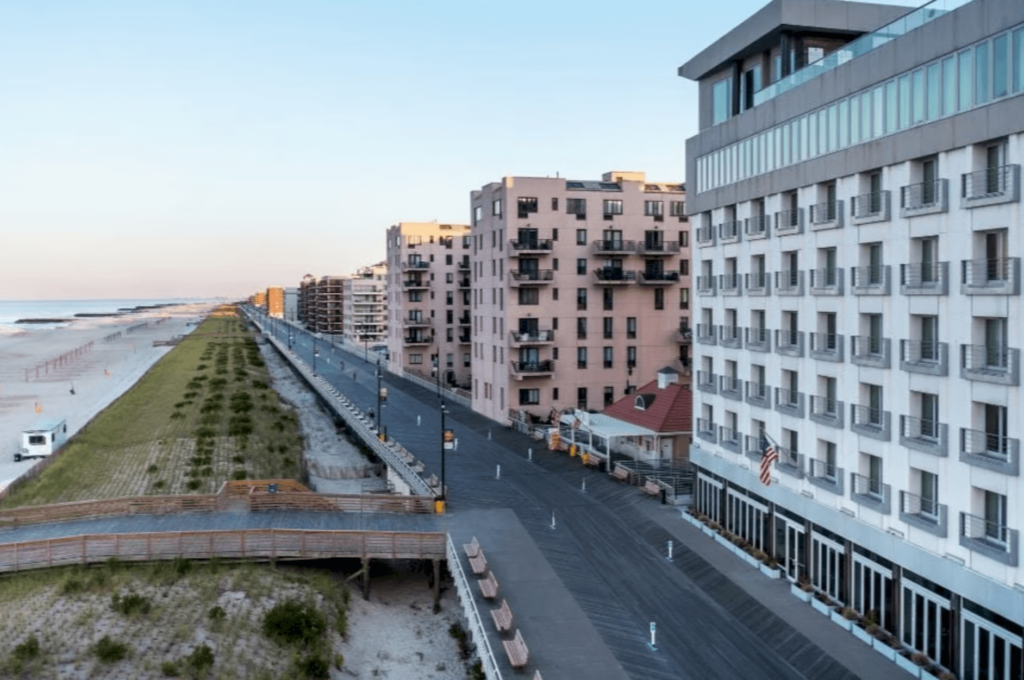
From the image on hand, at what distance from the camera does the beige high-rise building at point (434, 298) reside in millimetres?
107125

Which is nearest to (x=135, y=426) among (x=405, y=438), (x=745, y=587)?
(x=405, y=438)

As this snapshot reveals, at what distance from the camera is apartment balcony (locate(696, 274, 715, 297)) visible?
132 feet

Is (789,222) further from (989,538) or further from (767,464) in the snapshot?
(989,538)

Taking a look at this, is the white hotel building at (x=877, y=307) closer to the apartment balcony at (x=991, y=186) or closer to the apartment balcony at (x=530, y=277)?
the apartment balcony at (x=991, y=186)

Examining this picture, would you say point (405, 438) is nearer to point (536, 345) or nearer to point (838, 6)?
point (536, 345)

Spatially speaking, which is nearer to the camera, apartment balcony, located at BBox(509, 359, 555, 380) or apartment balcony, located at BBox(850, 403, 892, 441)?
apartment balcony, located at BBox(850, 403, 892, 441)

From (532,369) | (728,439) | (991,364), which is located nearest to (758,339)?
(728,439)

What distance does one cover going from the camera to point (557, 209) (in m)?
68.8

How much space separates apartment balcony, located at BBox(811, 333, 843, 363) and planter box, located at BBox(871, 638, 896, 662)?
359 inches

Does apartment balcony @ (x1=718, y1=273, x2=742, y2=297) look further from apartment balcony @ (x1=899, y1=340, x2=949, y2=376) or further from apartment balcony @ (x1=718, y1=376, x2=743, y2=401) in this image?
apartment balcony @ (x1=899, y1=340, x2=949, y2=376)

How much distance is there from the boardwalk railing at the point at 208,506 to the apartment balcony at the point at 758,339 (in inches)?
644

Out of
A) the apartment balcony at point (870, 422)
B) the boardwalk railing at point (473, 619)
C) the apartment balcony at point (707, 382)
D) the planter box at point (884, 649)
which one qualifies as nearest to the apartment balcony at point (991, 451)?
the apartment balcony at point (870, 422)

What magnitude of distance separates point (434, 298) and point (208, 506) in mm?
70288

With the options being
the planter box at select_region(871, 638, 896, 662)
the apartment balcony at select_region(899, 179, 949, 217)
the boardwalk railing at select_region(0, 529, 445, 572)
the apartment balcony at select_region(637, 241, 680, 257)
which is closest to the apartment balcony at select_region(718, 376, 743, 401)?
the apartment balcony at select_region(899, 179, 949, 217)
